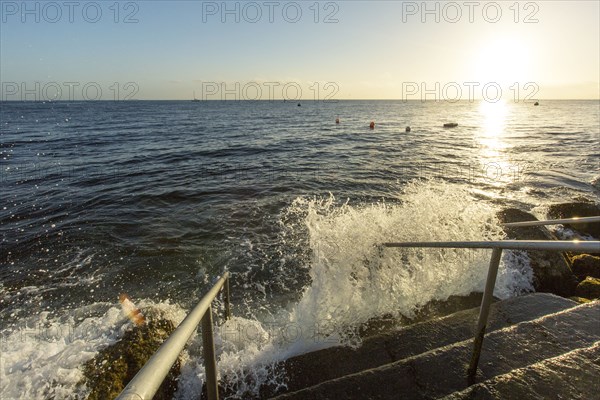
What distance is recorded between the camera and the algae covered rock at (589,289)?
17.6 feet

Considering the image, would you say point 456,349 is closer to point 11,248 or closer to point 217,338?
point 217,338

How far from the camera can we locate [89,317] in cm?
608

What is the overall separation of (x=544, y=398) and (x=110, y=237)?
10404 millimetres

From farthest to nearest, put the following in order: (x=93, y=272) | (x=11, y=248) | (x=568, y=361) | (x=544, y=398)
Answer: (x=11, y=248) < (x=93, y=272) < (x=568, y=361) < (x=544, y=398)

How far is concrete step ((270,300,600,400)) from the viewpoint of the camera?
284 cm

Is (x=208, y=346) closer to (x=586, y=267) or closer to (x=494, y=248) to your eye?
(x=494, y=248)

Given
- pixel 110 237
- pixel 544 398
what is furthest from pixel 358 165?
pixel 544 398

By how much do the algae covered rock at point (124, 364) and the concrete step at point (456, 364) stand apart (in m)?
1.85

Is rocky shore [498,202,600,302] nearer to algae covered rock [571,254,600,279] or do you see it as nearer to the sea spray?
algae covered rock [571,254,600,279]

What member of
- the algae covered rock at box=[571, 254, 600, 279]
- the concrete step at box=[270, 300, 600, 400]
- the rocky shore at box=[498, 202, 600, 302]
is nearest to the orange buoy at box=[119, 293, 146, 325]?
the concrete step at box=[270, 300, 600, 400]

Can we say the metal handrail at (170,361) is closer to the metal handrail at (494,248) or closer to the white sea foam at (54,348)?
the metal handrail at (494,248)

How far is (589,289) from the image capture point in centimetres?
548

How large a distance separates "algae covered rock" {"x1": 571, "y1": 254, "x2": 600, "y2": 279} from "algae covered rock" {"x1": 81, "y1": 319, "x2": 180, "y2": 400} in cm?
767

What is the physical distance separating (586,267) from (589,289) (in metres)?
1.35
